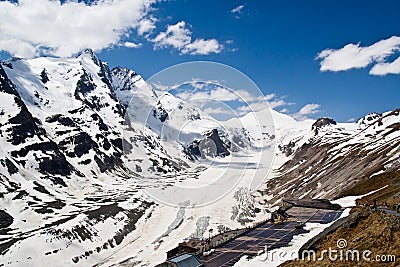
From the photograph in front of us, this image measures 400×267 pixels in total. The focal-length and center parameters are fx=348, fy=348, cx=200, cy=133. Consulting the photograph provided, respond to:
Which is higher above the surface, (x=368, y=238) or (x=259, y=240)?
(x=368, y=238)

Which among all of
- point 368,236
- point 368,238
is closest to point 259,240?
point 368,236

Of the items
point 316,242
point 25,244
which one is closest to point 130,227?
point 25,244

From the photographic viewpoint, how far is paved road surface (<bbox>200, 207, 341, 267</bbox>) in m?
40.8

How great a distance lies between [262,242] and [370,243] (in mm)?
21755

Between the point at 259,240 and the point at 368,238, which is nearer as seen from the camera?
the point at 368,238

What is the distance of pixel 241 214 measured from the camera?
12788cm

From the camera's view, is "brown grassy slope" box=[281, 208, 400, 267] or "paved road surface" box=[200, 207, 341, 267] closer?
"brown grassy slope" box=[281, 208, 400, 267]

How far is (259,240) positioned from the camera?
47.5 m

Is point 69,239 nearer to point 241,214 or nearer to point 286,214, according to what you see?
point 241,214

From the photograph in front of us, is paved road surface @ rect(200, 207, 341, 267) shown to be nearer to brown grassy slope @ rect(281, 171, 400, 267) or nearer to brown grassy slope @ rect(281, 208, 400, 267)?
brown grassy slope @ rect(281, 208, 400, 267)

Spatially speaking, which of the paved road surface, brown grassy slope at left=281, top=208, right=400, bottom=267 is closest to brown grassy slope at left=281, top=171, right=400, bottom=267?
brown grassy slope at left=281, top=208, right=400, bottom=267

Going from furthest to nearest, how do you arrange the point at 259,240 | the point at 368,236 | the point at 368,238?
the point at 259,240 → the point at 368,236 → the point at 368,238

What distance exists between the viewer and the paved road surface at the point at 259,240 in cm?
4075

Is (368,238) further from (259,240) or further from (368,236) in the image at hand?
(259,240)
